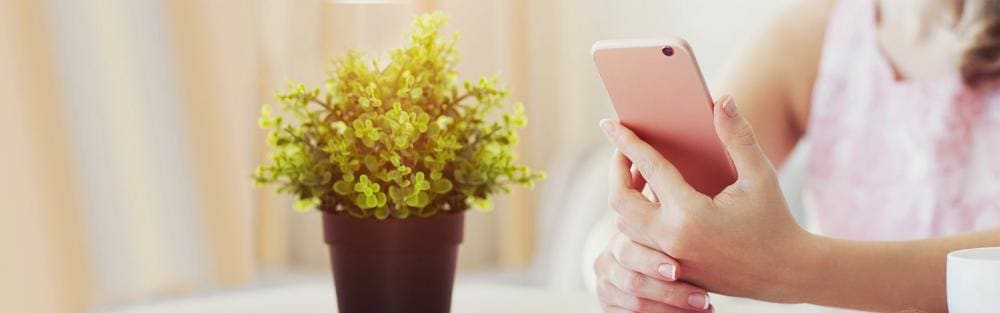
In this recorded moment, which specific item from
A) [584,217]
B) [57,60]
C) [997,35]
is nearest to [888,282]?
[997,35]

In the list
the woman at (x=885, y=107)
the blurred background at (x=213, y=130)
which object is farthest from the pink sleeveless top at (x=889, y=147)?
the blurred background at (x=213, y=130)

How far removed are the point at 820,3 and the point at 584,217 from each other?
0.68 m

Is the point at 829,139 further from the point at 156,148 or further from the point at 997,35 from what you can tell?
the point at 156,148

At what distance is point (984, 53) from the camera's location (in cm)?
168

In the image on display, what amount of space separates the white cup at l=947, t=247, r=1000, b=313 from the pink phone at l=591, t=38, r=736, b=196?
22 cm

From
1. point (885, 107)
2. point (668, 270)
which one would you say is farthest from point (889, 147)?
point (668, 270)

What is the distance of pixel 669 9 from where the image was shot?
2781mm

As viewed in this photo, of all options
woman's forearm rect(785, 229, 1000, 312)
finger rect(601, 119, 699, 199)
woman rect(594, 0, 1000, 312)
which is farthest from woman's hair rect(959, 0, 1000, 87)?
finger rect(601, 119, 699, 199)

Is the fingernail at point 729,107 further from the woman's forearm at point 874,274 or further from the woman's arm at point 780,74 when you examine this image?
the woman's arm at point 780,74

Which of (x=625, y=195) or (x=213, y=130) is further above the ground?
(x=625, y=195)

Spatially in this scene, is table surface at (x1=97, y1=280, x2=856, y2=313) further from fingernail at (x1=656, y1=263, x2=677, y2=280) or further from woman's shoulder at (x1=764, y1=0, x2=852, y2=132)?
woman's shoulder at (x1=764, y1=0, x2=852, y2=132)

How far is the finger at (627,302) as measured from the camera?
3.47 ft

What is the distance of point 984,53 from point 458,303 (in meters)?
0.84

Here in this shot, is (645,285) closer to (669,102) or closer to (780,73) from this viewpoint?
(669,102)
